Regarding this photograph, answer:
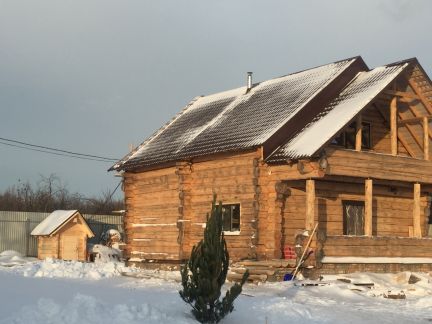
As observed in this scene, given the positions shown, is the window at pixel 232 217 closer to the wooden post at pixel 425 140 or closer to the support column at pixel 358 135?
the support column at pixel 358 135

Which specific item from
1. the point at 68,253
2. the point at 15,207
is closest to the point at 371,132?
the point at 68,253

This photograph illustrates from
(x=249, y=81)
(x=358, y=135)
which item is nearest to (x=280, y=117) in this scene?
(x=358, y=135)

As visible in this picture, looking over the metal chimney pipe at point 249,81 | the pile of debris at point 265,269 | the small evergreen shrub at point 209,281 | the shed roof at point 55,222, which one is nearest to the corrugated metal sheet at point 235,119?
the metal chimney pipe at point 249,81

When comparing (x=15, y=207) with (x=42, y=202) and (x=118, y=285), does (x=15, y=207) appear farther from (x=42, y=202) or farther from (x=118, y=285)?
(x=118, y=285)

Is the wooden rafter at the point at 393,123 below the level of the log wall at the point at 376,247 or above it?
above

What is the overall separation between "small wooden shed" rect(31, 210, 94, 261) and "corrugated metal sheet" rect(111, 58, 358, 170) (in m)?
7.76

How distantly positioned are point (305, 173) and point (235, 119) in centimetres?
548

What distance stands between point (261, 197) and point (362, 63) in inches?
262

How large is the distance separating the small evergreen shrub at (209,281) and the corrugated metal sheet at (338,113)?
7.28m

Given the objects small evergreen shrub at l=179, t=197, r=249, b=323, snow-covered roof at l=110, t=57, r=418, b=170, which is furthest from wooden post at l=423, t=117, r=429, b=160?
small evergreen shrub at l=179, t=197, r=249, b=323

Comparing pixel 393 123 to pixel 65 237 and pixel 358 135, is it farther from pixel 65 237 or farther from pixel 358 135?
pixel 65 237

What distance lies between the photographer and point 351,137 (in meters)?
23.6

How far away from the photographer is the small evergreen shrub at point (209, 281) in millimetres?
12141

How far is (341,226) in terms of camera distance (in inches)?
904
